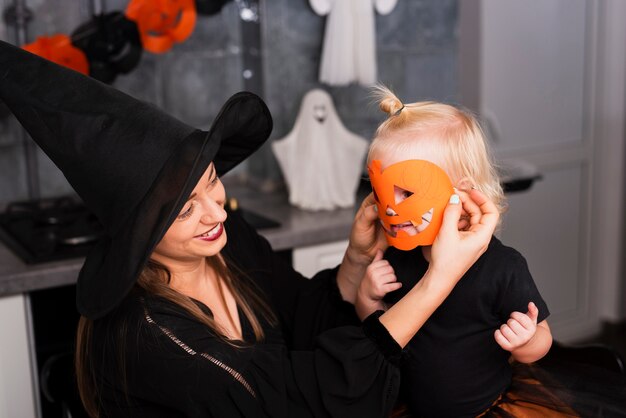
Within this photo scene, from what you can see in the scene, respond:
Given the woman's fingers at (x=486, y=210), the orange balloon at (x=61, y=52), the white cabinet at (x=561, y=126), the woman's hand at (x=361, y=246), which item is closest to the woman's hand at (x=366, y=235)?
the woman's hand at (x=361, y=246)

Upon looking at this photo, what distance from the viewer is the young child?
1348mm

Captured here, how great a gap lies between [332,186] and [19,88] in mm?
1275

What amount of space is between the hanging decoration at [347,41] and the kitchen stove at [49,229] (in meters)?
0.79

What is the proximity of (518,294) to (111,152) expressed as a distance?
0.66 m

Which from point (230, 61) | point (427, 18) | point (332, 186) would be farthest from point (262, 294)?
point (427, 18)

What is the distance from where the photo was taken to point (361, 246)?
4.92 ft

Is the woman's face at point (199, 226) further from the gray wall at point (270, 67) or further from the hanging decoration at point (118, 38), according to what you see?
the gray wall at point (270, 67)

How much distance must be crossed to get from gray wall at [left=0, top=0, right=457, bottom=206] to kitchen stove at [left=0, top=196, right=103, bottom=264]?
153 millimetres

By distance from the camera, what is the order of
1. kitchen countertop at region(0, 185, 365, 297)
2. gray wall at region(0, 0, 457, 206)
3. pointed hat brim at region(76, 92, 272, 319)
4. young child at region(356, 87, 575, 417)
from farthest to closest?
1. gray wall at region(0, 0, 457, 206)
2. kitchen countertop at region(0, 185, 365, 297)
3. young child at region(356, 87, 575, 417)
4. pointed hat brim at region(76, 92, 272, 319)

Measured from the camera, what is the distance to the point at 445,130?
54.1 inches

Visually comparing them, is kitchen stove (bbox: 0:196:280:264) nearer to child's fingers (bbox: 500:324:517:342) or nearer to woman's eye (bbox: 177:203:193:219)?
woman's eye (bbox: 177:203:193:219)

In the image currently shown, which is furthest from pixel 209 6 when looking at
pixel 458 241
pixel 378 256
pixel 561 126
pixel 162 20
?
pixel 561 126

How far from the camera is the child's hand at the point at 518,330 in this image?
1.27 metres

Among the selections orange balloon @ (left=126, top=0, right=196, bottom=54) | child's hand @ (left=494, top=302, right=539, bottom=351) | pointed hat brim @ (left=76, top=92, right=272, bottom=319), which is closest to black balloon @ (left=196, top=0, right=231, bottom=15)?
orange balloon @ (left=126, top=0, right=196, bottom=54)
